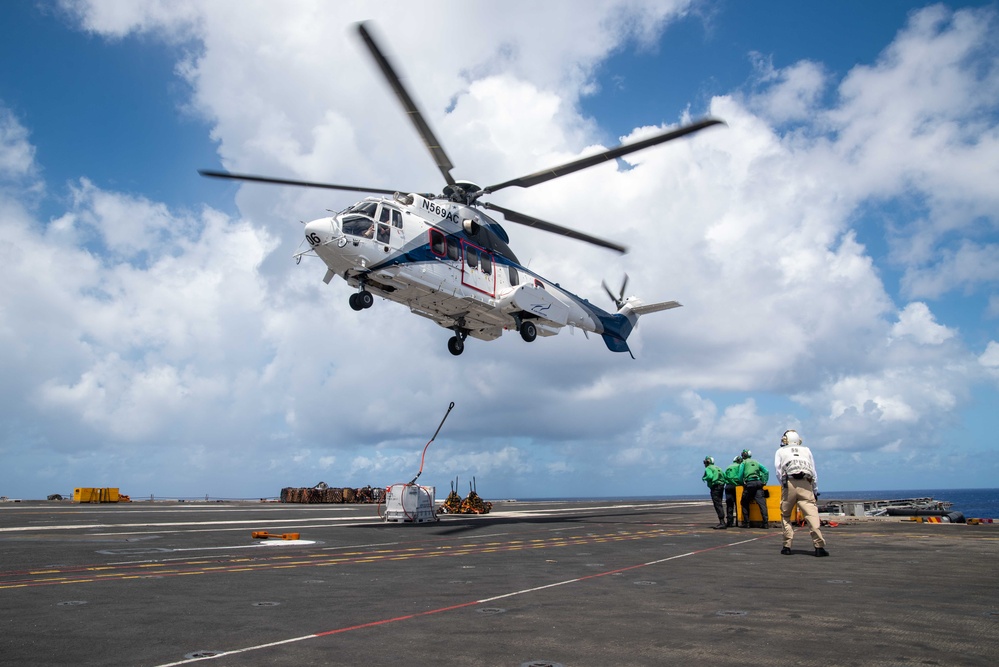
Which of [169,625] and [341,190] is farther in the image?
[341,190]

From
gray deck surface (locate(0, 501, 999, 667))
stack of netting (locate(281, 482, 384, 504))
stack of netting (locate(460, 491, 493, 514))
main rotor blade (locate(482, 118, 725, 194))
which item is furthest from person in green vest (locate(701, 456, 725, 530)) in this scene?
stack of netting (locate(281, 482, 384, 504))

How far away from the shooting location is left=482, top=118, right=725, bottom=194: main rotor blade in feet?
68.9

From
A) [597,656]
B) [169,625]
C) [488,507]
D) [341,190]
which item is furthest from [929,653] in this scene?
[488,507]

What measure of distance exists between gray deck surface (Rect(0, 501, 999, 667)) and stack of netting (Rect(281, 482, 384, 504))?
1592 inches

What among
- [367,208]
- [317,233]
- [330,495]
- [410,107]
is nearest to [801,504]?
[410,107]

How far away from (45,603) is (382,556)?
250 inches

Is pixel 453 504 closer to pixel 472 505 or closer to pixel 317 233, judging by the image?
pixel 472 505

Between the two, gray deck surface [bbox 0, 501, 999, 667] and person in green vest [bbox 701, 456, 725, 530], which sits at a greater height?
person in green vest [bbox 701, 456, 725, 530]

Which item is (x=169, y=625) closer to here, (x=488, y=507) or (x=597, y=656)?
(x=597, y=656)

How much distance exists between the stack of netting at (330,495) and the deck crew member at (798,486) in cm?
4453

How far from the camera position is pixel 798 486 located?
13391 mm

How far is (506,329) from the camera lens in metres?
31.5

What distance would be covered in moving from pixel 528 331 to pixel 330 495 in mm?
31055

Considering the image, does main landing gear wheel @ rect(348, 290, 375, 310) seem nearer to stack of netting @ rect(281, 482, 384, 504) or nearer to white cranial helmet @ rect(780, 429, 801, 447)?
white cranial helmet @ rect(780, 429, 801, 447)
